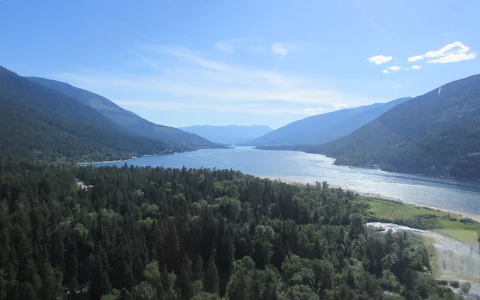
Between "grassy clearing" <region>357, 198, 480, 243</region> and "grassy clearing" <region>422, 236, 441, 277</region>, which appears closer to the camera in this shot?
"grassy clearing" <region>422, 236, 441, 277</region>

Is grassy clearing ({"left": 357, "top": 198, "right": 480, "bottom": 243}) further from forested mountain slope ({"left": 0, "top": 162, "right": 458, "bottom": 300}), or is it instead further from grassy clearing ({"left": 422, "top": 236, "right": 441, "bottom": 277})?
forested mountain slope ({"left": 0, "top": 162, "right": 458, "bottom": 300})

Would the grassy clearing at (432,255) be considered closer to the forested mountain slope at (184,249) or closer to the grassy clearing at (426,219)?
the forested mountain slope at (184,249)

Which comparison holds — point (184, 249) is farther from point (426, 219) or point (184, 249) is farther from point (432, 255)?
point (426, 219)

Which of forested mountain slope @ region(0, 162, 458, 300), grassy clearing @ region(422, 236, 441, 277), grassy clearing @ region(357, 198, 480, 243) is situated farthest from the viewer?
grassy clearing @ region(357, 198, 480, 243)

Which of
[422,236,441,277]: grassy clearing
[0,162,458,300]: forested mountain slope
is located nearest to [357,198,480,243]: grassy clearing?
[422,236,441,277]: grassy clearing

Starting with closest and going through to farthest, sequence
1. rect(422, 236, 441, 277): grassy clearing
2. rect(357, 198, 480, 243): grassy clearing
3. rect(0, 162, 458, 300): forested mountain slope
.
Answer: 1. rect(0, 162, 458, 300): forested mountain slope
2. rect(422, 236, 441, 277): grassy clearing
3. rect(357, 198, 480, 243): grassy clearing

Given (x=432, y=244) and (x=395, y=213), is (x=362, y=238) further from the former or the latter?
(x=395, y=213)

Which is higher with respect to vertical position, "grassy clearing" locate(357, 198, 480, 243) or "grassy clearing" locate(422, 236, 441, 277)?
"grassy clearing" locate(357, 198, 480, 243)

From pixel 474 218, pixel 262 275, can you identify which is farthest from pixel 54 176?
pixel 474 218
